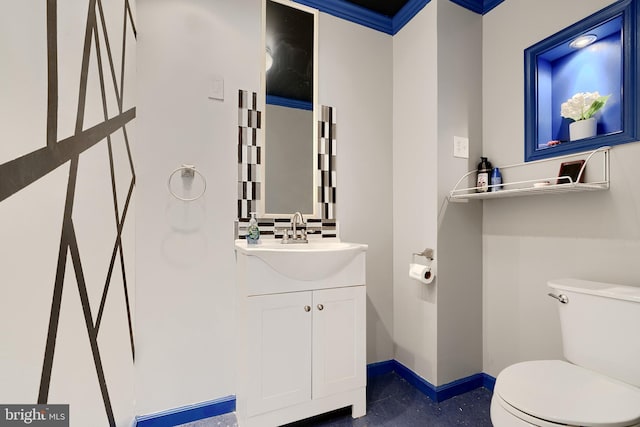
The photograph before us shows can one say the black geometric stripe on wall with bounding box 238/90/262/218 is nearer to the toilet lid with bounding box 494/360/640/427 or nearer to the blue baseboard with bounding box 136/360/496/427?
the blue baseboard with bounding box 136/360/496/427

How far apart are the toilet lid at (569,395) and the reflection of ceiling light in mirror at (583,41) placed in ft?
5.16

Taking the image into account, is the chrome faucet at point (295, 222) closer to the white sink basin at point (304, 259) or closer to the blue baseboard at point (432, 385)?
the white sink basin at point (304, 259)

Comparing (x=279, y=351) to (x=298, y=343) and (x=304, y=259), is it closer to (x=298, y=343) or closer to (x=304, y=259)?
(x=298, y=343)

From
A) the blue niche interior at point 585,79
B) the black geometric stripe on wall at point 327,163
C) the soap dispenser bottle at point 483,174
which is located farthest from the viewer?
the black geometric stripe on wall at point 327,163

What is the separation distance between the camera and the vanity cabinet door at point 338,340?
1.45 meters

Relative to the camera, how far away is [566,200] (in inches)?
58.7

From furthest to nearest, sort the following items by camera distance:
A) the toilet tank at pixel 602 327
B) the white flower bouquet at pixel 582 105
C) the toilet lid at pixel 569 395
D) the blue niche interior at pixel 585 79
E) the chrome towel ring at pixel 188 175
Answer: the chrome towel ring at pixel 188 175 → the white flower bouquet at pixel 582 105 → the blue niche interior at pixel 585 79 → the toilet tank at pixel 602 327 → the toilet lid at pixel 569 395

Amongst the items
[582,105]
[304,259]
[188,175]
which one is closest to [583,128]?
[582,105]

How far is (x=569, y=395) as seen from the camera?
1.00 meters

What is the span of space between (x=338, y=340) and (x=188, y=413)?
89 centimetres

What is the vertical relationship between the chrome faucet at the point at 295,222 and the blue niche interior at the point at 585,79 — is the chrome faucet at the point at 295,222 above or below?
below

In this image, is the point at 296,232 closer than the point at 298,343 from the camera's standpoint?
No

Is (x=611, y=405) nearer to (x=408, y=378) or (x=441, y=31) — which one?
(x=408, y=378)

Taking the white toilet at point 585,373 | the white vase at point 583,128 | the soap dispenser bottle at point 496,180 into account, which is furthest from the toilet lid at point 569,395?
the white vase at point 583,128
